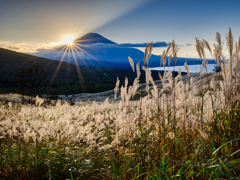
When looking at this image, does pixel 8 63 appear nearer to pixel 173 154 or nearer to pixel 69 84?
pixel 69 84

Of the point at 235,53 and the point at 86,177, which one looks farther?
the point at 235,53

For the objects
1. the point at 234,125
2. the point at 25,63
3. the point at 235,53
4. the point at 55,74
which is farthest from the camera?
the point at 25,63

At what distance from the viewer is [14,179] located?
1.96 m

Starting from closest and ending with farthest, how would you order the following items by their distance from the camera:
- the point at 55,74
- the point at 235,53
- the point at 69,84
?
the point at 235,53 < the point at 69,84 < the point at 55,74

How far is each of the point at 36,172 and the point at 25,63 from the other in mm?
65364

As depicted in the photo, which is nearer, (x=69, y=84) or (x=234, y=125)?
(x=234, y=125)

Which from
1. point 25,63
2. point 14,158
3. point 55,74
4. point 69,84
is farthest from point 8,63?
point 14,158

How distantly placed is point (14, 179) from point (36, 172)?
1.03 feet

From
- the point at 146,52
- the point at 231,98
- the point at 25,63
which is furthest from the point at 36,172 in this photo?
the point at 25,63

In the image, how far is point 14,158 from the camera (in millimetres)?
2193

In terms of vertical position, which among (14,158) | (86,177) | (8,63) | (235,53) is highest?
(8,63)

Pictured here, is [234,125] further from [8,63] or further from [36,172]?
[8,63]

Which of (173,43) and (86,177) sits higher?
(173,43)

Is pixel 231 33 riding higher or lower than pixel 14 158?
higher
